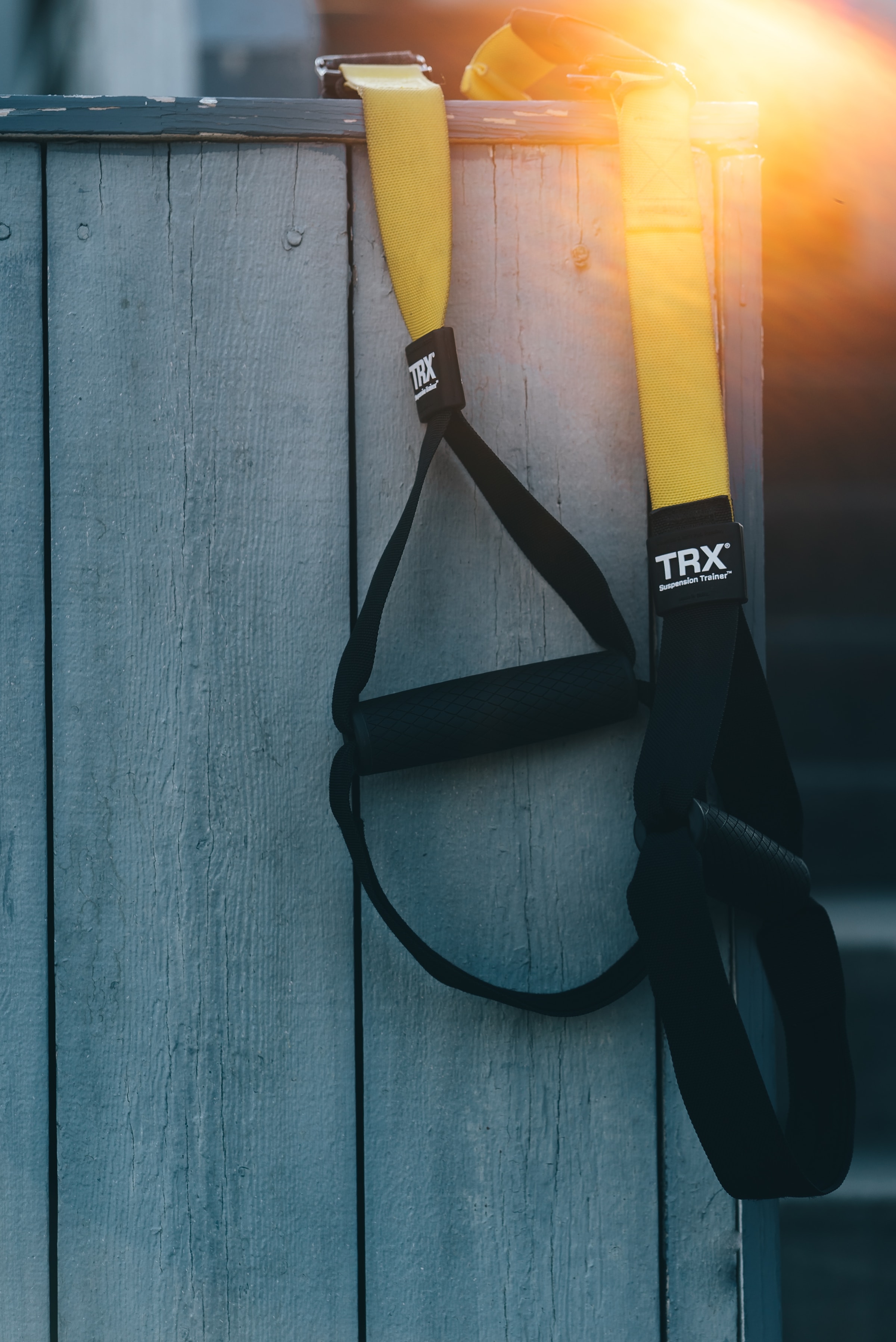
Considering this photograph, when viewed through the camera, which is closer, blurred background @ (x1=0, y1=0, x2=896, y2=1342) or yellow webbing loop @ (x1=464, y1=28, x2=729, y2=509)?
yellow webbing loop @ (x1=464, y1=28, x2=729, y2=509)

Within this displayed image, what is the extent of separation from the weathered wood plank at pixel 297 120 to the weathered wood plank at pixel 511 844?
0.04 feet

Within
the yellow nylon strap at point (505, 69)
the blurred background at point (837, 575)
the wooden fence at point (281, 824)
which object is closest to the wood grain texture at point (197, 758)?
the wooden fence at point (281, 824)

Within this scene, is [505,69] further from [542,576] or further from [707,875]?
[707,875]

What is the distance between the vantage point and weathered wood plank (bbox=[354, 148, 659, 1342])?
0.52 meters

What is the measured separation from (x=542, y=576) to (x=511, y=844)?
0.53ft

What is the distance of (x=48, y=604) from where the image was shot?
0.53 metres

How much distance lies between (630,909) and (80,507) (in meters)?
0.39

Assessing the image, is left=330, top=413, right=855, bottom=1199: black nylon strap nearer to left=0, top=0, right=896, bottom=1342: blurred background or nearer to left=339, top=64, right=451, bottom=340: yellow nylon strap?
left=339, top=64, right=451, bottom=340: yellow nylon strap

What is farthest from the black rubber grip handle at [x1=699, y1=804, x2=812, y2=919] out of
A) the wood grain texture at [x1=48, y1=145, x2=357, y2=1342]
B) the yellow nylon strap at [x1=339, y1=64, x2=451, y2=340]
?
the yellow nylon strap at [x1=339, y1=64, x2=451, y2=340]

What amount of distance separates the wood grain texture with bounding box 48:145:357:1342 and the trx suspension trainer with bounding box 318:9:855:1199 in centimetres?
5

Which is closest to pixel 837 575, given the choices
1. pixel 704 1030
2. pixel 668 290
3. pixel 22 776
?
pixel 668 290

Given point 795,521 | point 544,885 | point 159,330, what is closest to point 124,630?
point 159,330

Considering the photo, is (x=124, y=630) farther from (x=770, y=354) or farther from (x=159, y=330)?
(x=770, y=354)

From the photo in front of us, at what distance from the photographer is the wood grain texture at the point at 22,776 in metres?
0.52
